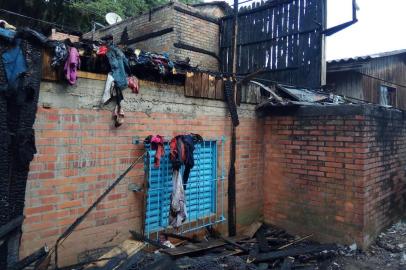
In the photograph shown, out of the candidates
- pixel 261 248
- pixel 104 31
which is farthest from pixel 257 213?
pixel 104 31

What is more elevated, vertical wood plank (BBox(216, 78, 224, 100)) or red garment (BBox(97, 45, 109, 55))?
red garment (BBox(97, 45, 109, 55))

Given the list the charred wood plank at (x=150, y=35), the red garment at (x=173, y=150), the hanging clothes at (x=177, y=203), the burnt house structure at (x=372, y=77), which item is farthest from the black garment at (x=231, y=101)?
the burnt house structure at (x=372, y=77)

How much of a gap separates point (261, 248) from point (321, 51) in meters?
4.37

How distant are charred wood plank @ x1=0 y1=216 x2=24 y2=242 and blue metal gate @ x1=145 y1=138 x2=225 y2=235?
5.29 ft

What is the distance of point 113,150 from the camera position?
157 inches

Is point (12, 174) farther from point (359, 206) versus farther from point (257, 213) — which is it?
point (359, 206)

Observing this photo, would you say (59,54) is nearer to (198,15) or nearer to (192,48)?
(192,48)

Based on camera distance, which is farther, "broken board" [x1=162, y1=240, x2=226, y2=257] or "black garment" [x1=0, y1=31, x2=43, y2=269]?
"broken board" [x1=162, y1=240, x2=226, y2=257]

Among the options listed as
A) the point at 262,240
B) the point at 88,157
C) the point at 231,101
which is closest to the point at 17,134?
the point at 88,157

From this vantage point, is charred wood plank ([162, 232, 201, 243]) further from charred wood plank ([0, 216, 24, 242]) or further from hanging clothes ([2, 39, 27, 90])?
hanging clothes ([2, 39, 27, 90])

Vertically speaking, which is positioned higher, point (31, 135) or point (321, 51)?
point (321, 51)

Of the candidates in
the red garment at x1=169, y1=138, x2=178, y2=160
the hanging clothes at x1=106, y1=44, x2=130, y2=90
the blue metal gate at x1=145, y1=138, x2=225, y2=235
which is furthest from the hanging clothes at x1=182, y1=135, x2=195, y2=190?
the hanging clothes at x1=106, y1=44, x2=130, y2=90

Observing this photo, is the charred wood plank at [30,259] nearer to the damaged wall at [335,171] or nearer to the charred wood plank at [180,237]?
the charred wood plank at [180,237]

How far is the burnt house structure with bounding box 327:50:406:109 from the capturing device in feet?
31.0
